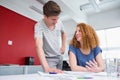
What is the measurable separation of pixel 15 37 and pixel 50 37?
290 cm

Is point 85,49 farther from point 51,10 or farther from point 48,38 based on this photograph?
point 51,10

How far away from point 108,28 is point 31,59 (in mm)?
2750

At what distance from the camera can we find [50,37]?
143cm

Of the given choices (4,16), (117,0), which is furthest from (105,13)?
(4,16)

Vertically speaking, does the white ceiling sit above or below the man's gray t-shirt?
above

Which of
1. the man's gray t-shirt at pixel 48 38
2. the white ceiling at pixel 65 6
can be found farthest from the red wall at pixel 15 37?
the man's gray t-shirt at pixel 48 38

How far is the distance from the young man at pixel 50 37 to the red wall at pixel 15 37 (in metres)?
2.65

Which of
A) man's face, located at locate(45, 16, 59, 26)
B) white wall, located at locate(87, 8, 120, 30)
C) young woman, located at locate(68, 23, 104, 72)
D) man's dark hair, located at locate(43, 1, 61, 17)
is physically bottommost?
young woman, located at locate(68, 23, 104, 72)

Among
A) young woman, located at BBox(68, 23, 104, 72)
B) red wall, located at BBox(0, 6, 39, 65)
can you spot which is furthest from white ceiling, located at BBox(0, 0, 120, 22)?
young woman, located at BBox(68, 23, 104, 72)

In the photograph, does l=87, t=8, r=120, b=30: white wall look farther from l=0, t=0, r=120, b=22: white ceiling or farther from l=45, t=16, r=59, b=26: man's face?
l=45, t=16, r=59, b=26: man's face

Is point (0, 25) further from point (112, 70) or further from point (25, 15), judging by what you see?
point (112, 70)

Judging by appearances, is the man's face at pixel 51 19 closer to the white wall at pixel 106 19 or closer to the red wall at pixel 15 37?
the red wall at pixel 15 37

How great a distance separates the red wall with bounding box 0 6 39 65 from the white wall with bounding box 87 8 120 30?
2.24 metres

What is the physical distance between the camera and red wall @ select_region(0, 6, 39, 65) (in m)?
3.76
